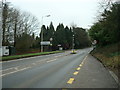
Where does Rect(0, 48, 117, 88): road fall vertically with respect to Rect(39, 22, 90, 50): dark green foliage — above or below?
below

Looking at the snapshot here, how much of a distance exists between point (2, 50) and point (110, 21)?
61.4 ft

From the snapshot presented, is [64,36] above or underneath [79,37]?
above

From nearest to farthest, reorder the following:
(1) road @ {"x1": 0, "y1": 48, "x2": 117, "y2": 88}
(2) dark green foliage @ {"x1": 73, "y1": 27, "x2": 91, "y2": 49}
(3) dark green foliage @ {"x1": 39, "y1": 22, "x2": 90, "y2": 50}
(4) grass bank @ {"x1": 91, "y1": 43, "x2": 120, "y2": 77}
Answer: (1) road @ {"x1": 0, "y1": 48, "x2": 117, "y2": 88}, (4) grass bank @ {"x1": 91, "y1": 43, "x2": 120, "y2": 77}, (3) dark green foliage @ {"x1": 39, "y1": 22, "x2": 90, "y2": 50}, (2) dark green foliage @ {"x1": 73, "y1": 27, "x2": 91, "y2": 49}

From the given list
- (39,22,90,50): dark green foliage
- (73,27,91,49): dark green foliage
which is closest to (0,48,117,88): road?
(39,22,90,50): dark green foliage

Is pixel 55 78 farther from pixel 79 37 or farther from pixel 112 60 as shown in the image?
pixel 79 37

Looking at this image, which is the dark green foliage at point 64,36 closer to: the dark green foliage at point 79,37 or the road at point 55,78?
the dark green foliage at point 79,37

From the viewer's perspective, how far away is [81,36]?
104 metres

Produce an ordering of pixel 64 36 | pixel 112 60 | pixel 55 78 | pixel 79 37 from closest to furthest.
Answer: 1. pixel 55 78
2. pixel 112 60
3. pixel 64 36
4. pixel 79 37

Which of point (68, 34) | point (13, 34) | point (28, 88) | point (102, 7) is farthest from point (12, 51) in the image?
point (68, 34)

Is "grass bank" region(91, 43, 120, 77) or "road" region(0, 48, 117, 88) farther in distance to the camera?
"grass bank" region(91, 43, 120, 77)

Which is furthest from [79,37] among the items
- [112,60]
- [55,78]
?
[55,78]

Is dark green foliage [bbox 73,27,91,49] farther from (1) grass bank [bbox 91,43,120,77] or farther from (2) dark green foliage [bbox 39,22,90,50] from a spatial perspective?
(1) grass bank [bbox 91,43,120,77]

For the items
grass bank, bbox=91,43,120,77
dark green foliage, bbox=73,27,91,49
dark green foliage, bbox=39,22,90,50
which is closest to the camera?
grass bank, bbox=91,43,120,77

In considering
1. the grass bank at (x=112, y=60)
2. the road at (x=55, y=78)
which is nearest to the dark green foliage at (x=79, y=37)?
the grass bank at (x=112, y=60)
